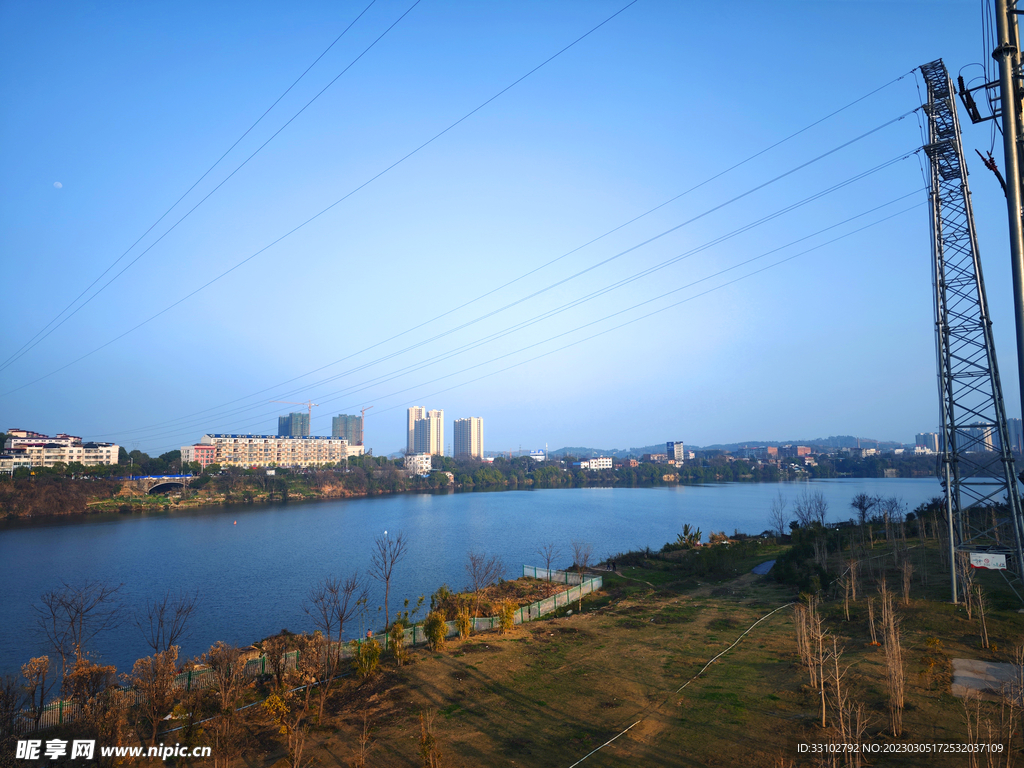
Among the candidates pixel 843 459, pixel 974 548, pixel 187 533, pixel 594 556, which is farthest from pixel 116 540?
pixel 843 459

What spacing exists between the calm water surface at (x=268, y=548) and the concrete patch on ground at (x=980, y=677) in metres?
18.1

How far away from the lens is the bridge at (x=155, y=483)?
222 ft

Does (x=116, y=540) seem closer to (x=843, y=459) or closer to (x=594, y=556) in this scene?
(x=594, y=556)

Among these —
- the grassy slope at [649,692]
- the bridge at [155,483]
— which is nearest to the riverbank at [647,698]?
the grassy slope at [649,692]

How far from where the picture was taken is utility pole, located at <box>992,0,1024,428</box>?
398cm

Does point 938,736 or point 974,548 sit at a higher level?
point 974,548

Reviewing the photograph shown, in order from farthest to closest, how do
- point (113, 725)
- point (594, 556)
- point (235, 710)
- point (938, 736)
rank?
point (594, 556), point (235, 710), point (113, 725), point (938, 736)

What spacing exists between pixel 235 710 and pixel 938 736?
11479mm

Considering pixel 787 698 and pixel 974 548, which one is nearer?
pixel 787 698

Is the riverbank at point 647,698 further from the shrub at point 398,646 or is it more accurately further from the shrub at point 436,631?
the shrub at point 436,631

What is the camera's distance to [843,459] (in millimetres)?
132375

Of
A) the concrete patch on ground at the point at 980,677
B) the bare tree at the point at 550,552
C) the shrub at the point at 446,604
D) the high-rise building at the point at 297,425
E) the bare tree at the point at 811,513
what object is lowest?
the bare tree at the point at 550,552

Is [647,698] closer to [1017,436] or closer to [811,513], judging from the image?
[1017,436]

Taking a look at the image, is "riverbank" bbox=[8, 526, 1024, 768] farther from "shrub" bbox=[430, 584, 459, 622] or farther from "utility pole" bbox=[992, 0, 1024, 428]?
"utility pole" bbox=[992, 0, 1024, 428]
